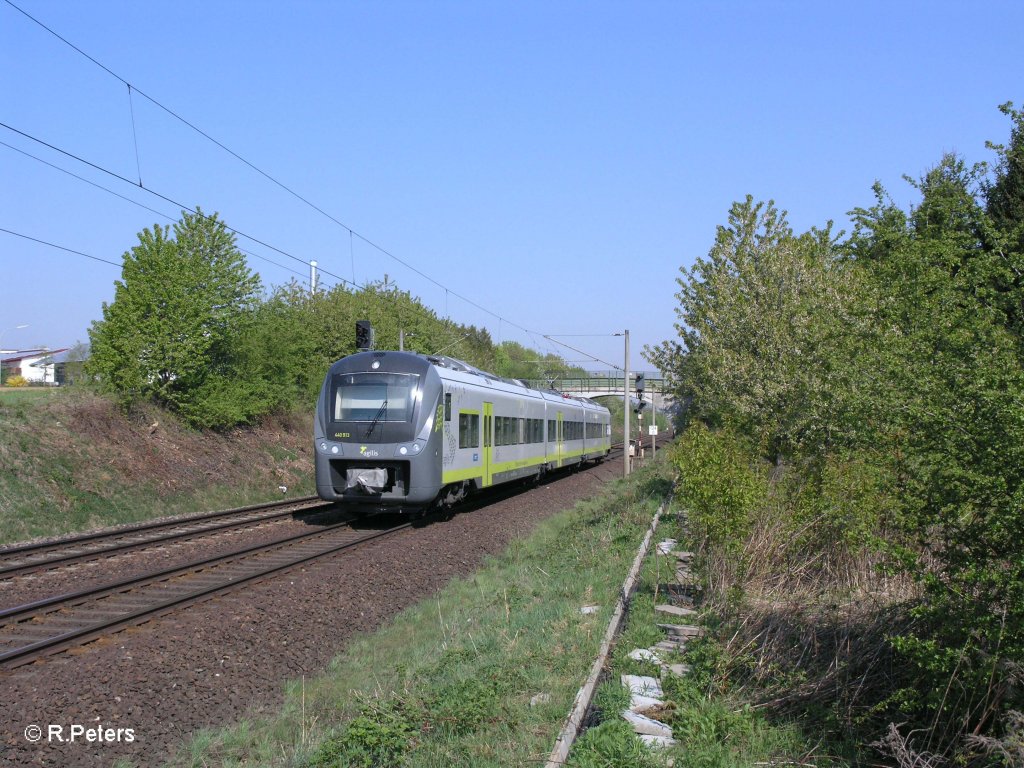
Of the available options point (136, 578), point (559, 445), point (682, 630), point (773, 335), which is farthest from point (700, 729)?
point (559, 445)

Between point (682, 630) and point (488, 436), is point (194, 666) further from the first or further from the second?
point (488, 436)

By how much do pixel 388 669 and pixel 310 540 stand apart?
23.3ft

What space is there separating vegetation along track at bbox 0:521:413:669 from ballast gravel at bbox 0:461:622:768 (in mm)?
170

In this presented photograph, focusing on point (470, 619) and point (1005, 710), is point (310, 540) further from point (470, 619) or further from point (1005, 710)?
point (1005, 710)

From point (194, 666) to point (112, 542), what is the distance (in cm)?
773

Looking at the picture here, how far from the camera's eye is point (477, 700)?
621cm

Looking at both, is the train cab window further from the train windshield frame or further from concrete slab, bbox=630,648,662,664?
concrete slab, bbox=630,648,662,664

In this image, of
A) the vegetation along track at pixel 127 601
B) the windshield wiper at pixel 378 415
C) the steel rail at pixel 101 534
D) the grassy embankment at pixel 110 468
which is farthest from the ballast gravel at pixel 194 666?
the grassy embankment at pixel 110 468

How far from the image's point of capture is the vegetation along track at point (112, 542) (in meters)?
12.0

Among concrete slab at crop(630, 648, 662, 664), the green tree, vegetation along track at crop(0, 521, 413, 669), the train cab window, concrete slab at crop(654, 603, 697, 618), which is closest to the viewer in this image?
concrete slab at crop(630, 648, 662, 664)

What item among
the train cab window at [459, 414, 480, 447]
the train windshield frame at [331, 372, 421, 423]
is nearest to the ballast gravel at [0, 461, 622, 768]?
the train windshield frame at [331, 372, 421, 423]

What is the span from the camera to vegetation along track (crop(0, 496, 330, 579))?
12.0m

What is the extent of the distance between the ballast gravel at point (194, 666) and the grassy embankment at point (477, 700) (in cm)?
34

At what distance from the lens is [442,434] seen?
54.1 feet
